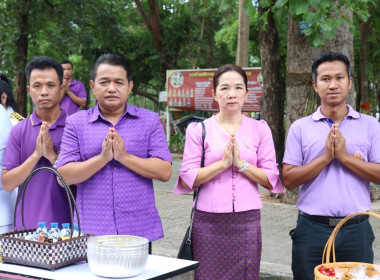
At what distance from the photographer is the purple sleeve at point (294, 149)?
339 cm

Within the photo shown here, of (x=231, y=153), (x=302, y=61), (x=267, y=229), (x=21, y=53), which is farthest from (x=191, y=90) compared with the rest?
(x=231, y=153)

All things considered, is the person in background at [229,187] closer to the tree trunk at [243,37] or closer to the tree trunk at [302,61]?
the tree trunk at [302,61]

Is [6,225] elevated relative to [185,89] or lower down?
lower down

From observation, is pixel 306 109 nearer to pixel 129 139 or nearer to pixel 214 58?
pixel 129 139

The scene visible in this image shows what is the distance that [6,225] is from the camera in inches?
142

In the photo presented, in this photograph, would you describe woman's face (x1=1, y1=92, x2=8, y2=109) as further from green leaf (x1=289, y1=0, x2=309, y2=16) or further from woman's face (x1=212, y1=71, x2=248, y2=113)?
green leaf (x1=289, y1=0, x2=309, y2=16)

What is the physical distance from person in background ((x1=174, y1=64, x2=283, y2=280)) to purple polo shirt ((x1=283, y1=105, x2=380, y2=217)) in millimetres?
187

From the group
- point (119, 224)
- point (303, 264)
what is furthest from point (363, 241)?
point (119, 224)

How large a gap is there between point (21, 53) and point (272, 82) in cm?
786

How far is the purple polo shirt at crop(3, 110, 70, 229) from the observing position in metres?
3.45

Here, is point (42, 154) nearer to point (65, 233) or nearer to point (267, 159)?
point (65, 233)

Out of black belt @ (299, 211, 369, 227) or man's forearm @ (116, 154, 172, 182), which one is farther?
black belt @ (299, 211, 369, 227)

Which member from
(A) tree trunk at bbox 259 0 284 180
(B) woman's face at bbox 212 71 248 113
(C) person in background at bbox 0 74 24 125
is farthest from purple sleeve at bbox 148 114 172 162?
(A) tree trunk at bbox 259 0 284 180

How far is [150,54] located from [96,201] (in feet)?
57.6
